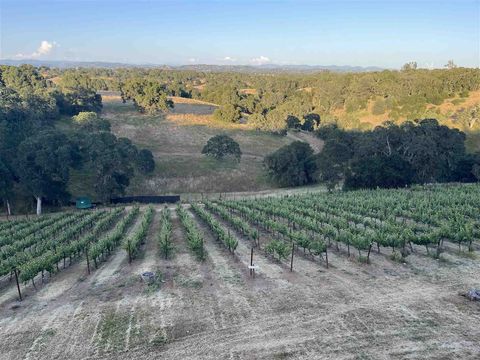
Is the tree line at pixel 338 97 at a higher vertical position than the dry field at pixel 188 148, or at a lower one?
higher

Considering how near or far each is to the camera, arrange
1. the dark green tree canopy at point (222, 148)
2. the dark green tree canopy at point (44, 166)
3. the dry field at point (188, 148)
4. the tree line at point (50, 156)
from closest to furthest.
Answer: the dark green tree canopy at point (44, 166), the tree line at point (50, 156), the dry field at point (188, 148), the dark green tree canopy at point (222, 148)

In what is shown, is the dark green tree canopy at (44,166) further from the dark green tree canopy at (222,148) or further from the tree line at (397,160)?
the tree line at (397,160)

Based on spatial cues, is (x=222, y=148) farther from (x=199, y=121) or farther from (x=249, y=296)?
(x=249, y=296)

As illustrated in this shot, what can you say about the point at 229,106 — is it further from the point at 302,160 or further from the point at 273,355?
the point at 273,355

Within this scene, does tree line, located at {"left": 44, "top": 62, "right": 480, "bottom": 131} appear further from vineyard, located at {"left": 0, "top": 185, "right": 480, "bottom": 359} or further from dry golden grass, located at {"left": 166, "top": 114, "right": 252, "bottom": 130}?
vineyard, located at {"left": 0, "top": 185, "right": 480, "bottom": 359}

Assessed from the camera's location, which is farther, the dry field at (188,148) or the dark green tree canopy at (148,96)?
the dark green tree canopy at (148,96)

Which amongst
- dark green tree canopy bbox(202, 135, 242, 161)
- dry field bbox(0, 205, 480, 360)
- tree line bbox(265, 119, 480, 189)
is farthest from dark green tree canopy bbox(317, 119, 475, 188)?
dry field bbox(0, 205, 480, 360)

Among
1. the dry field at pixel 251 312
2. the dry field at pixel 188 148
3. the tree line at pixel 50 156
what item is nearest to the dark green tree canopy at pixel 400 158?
the dry field at pixel 188 148

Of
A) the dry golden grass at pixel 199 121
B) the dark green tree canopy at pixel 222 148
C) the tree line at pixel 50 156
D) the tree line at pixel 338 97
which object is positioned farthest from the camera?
the tree line at pixel 338 97
